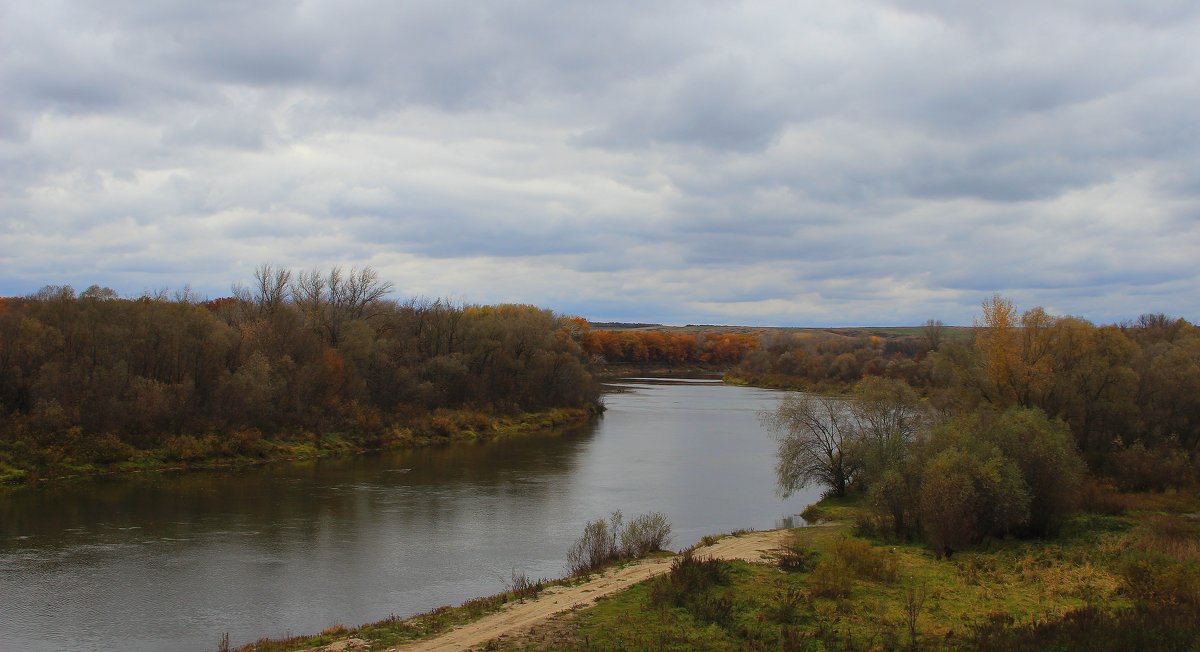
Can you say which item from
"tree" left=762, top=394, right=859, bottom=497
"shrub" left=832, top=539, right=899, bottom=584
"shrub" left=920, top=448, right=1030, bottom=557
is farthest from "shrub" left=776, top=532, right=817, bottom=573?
"tree" left=762, top=394, right=859, bottom=497

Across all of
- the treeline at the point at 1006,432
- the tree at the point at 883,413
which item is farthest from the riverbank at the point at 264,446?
the tree at the point at 883,413

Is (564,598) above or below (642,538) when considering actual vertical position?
above

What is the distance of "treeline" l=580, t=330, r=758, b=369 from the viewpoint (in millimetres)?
138250

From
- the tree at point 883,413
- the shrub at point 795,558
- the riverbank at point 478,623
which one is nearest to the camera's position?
the riverbank at point 478,623

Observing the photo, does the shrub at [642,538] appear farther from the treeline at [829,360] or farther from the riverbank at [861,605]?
the treeline at [829,360]

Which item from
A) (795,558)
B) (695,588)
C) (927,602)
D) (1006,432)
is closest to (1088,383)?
(1006,432)

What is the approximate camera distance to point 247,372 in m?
41.9

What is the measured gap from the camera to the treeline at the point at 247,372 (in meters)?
36.0

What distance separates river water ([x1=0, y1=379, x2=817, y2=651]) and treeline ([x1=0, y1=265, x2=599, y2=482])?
12.3 feet

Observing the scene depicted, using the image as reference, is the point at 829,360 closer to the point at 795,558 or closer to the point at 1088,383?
the point at 1088,383

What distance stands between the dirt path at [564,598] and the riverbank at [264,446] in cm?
2500

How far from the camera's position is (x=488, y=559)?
2209 cm

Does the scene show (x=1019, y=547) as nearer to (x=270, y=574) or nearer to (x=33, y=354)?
(x=270, y=574)

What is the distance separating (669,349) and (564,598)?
423 feet
